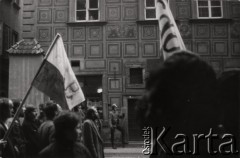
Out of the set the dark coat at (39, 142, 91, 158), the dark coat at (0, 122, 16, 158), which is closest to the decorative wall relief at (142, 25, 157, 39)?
the dark coat at (0, 122, 16, 158)

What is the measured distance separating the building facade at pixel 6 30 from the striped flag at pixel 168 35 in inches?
499

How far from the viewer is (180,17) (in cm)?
1644

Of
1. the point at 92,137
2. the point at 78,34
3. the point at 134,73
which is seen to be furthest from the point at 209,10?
the point at 92,137

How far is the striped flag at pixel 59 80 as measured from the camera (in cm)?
552

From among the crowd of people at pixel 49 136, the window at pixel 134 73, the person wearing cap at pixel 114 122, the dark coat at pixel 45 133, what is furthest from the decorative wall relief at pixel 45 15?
the dark coat at pixel 45 133

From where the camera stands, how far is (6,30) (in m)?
16.7

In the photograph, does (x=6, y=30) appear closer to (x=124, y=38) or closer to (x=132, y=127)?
(x=124, y=38)

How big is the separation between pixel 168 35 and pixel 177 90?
162 cm

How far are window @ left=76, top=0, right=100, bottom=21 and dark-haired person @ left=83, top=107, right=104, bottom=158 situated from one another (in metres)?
11.0

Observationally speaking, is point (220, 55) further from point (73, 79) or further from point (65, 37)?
point (73, 79)

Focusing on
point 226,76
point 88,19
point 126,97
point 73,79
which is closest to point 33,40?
point 88,19

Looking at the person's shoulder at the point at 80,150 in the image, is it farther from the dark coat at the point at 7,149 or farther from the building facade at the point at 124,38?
the building facade at the point at 124,38

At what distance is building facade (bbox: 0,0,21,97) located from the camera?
1603 cm

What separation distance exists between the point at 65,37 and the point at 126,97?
3.94 m
